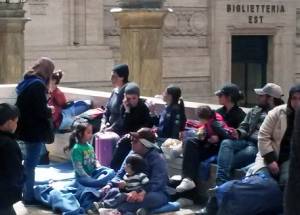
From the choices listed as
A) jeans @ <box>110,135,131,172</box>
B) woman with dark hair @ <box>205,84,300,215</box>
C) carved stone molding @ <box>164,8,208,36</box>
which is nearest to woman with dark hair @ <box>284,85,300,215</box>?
woman with dark hair @ <box>205,84,300,215</box>

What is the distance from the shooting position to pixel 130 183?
8.84m

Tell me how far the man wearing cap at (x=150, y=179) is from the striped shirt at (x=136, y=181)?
7 cm

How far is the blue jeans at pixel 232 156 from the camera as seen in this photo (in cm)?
895

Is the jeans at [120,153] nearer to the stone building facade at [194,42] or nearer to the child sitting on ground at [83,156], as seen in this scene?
the child sitting on ground at [83,156]

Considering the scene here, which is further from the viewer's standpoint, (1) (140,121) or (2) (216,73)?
(2) (216,73)

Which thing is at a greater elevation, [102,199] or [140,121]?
[140,121]

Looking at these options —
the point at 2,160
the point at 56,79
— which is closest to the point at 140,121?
the point at 56,79

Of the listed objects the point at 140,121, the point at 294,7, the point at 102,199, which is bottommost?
the point at 102,199

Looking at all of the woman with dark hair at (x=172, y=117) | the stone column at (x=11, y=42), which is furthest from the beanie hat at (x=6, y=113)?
the stone column at (x=11, y=42)

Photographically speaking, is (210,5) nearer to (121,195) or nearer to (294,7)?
(294,7)

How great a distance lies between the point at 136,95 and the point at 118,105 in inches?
32.9

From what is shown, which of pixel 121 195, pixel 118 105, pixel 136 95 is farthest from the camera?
pixel 118 105

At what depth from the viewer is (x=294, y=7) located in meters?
30.0

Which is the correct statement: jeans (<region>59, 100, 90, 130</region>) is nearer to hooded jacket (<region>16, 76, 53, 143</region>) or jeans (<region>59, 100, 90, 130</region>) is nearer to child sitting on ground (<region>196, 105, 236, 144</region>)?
hooded jacket (<region>16, 76, 53, 143</region>)
